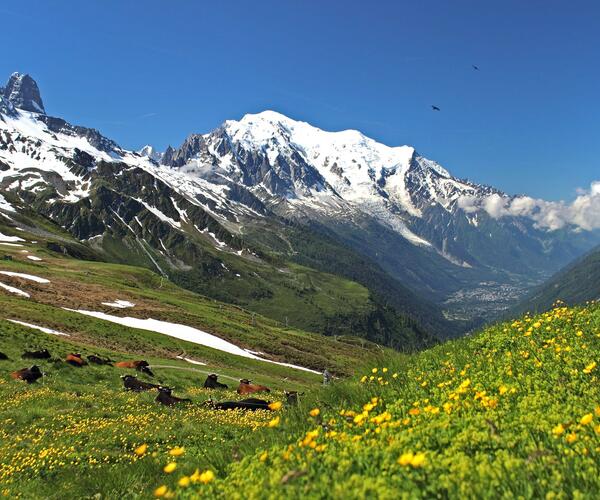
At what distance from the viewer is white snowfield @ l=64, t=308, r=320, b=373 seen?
68.6m

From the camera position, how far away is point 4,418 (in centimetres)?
1769

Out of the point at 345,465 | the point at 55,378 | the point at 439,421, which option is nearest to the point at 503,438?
the point at 439,421

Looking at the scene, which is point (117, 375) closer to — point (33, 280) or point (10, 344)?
point (10, 344)

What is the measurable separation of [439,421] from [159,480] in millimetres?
6045

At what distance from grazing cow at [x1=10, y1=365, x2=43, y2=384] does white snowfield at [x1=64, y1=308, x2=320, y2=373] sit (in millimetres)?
41043

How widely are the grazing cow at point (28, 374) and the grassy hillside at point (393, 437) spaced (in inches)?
259

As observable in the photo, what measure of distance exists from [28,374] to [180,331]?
1918 inches

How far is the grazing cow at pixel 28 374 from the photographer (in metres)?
25.3

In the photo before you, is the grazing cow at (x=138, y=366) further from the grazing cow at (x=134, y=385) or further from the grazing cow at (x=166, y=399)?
the grazing cow at (x=166, y=399)

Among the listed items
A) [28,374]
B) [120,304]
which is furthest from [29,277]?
[28,374]

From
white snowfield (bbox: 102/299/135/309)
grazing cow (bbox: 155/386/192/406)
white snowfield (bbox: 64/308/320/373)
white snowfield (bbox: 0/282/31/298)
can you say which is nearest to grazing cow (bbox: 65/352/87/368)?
grazing cow (bbox: 155/386/192/406)

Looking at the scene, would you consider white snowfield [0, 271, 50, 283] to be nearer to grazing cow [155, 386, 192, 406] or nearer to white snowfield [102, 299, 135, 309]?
white snowfield [102, 299, 135, 309]

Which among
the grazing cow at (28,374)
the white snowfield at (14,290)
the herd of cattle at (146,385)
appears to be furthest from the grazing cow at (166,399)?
the white snowfield at (14,290)

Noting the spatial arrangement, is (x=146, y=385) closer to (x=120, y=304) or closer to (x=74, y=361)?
(x=74, y=361)
